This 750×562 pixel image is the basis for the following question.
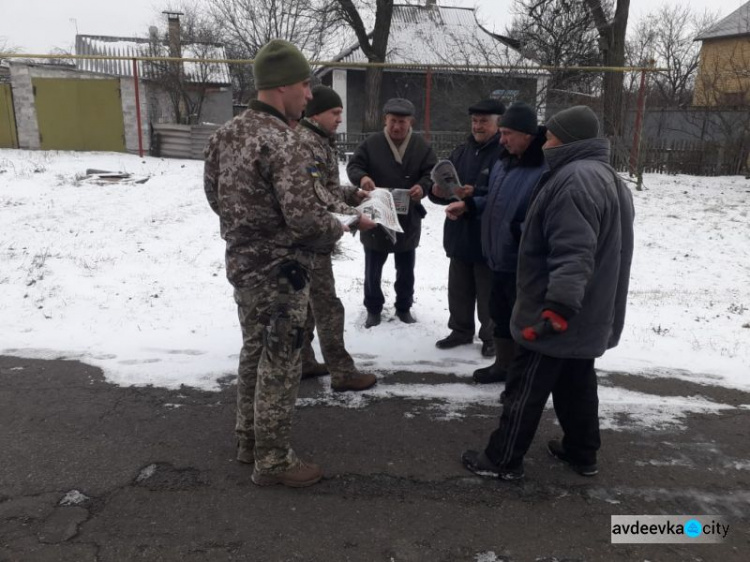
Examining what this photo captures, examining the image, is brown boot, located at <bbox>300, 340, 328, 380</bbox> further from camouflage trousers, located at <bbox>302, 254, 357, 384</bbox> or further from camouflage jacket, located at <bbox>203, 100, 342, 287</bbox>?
camouflage jacket, located at <bbox>203, 100, 342, 287</bbox>

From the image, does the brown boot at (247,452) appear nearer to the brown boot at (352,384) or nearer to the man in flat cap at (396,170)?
the brown boot at (352,384)

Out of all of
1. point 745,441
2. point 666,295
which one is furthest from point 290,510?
point 666,295

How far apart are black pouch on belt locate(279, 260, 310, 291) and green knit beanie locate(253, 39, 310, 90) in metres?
0.83

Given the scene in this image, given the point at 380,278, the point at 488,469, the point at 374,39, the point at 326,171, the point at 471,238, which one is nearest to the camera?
the point at 488,469

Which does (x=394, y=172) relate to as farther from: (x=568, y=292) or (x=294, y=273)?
(x=568, y=292)

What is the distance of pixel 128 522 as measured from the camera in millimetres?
2586

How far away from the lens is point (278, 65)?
2646 millimetres

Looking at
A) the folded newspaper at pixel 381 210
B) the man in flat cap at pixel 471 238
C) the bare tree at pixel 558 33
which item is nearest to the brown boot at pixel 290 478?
the folded newspaper at pixel 381 210

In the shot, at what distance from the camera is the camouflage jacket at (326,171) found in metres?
2.70

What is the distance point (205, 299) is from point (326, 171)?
9.54ft

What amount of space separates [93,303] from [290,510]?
3.78m

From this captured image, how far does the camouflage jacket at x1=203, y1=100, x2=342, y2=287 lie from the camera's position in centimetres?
255

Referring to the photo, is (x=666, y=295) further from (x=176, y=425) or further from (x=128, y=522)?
(x=128, y=522)

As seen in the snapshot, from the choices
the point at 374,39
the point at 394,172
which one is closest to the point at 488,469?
the point at 394,172
